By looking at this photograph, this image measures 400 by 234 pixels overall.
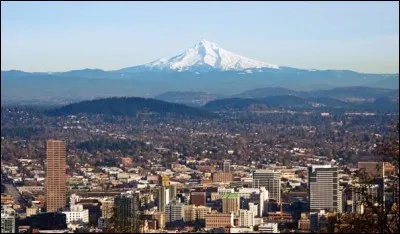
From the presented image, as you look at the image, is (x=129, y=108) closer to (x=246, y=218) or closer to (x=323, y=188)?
(x=323, y=188)

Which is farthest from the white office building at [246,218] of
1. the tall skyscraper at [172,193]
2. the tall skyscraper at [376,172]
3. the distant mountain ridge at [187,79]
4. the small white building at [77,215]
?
the distant mountain ridge at [187,79]

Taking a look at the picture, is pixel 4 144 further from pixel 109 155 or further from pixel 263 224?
pixel 263 224

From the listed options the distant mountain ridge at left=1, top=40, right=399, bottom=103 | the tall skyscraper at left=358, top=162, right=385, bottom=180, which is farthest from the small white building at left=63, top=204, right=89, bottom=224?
the distant mountain ridge at left=1, top=40, right=399, bottom=103

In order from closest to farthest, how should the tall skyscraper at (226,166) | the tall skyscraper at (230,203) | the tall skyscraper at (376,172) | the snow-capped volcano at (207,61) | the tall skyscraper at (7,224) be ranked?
the tall skyscraper at (376,172) < the tall skyscraper at (7,224) < the tall skyscraper at (230,203) < the tall skyscraper at (226,166) < the snow-capped volcano at (207,61)

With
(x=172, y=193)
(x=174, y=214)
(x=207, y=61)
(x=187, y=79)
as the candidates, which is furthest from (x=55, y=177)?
(x=207, y=61)

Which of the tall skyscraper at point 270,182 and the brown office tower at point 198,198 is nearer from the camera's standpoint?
the brown office tower at point 198,198

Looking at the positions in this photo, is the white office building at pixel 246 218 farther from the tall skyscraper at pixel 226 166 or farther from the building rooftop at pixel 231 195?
the tall skyscraper at pixel 226 166
